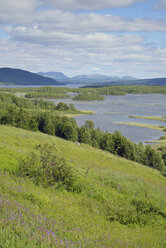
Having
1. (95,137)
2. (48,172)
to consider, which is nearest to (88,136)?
(95,137)

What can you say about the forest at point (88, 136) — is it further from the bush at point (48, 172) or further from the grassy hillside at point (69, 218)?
the bush at point (48, 172)

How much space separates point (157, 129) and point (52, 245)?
104058 millimetres

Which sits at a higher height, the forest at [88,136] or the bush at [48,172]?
the bush at [48,172]

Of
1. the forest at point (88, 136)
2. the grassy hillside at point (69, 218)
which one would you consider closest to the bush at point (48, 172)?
the grassy hillside at point (69, 218)

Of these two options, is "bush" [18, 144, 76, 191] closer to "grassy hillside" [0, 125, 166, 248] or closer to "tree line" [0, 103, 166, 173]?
"grassy hillside" [0, 125, 166, 248]

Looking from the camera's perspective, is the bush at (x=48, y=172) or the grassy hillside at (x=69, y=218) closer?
the grassy hillside at (x=69, y=218)

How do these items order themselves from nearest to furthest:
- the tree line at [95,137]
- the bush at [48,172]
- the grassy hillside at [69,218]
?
the grassy hillside at [69,218] < the bush at [48,172] < the tree line at [95,137]

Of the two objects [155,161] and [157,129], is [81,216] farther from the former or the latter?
[157,129]

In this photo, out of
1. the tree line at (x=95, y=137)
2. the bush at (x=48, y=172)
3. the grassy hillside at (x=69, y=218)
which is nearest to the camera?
the grassy hillside at (x=69, y=218)

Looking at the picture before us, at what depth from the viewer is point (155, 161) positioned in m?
53.8

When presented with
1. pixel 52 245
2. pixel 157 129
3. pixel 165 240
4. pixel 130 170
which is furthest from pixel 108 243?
pixel 157 129

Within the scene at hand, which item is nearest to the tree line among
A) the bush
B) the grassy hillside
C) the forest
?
the forest

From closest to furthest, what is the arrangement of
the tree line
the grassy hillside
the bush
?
the grassy hillside < the bush < the tree line

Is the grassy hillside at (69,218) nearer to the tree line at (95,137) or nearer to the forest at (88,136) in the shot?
the forest at (88,136)
